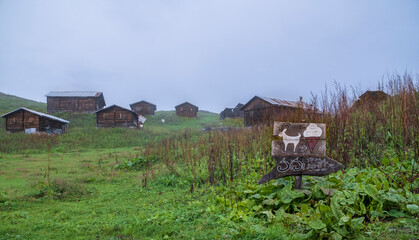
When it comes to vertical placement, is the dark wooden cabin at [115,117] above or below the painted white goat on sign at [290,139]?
above

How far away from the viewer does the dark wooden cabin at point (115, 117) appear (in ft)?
116

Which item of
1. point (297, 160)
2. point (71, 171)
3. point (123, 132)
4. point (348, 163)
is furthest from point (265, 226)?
Answer: point (123, 132)

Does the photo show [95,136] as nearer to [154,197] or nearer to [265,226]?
[154,197]

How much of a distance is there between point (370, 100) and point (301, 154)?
4.48 m

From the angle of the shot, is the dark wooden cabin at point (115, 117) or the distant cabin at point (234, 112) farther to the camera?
the distant cabin at point (234, 112)

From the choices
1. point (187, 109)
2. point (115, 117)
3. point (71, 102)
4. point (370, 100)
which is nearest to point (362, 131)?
point (370, 100)

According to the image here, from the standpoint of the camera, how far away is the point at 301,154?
4.33 m

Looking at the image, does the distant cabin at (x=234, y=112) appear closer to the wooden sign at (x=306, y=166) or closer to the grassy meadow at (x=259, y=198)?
the grassy meadow at (x=259, y=198)

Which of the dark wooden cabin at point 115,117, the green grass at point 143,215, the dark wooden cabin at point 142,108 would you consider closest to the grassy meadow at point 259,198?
the green grass at point 143,215

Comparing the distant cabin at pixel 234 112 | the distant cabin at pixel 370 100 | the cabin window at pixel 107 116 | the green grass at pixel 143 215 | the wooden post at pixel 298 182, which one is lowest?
the green grass at pixel 143 215

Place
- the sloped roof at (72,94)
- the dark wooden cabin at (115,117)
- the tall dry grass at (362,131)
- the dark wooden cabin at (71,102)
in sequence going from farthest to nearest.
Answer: the sloped roof at (72,94) < the dark wooden cabin at (71,102) < the dark wooden cabin at (115,117) < the tall dry grass at (362,131)

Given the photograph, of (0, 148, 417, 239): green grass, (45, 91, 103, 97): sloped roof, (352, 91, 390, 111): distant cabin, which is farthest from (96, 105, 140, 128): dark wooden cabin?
(352, 91, 390, 111): distant cabin

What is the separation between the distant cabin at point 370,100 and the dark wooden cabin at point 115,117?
3115 cm

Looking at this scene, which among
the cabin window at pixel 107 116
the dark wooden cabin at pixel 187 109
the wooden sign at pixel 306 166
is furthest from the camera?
the dark wooden cabin at pixel 187 109
